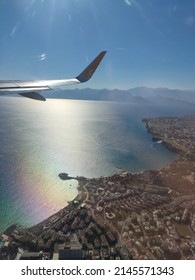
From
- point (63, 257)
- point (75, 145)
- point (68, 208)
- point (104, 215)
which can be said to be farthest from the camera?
point (75, 145)

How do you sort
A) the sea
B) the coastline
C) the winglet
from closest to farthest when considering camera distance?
the winglet
the coastline
the sea

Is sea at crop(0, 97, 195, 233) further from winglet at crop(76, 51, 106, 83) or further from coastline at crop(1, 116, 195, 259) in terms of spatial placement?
winglet at crop(76, 51, 106, 83)

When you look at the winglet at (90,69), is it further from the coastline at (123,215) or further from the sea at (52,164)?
the sea at (52,164)

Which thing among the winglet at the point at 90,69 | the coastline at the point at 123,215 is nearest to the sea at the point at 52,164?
the coastline at the point at 123,215

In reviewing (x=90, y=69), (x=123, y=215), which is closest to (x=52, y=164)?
(x=123, y=215)

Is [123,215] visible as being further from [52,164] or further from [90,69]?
[52,164]

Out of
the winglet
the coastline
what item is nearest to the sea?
the coastline
